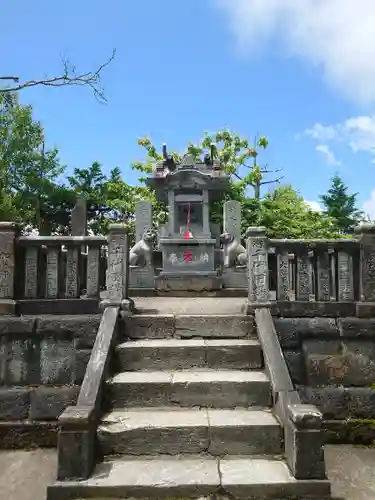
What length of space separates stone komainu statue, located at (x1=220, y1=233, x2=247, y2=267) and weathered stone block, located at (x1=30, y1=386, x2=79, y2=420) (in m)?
6.33

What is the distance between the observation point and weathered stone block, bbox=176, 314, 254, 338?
17.1 feet

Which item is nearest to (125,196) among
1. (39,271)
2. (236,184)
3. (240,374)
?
(236,184)

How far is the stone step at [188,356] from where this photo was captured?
15.6 feet

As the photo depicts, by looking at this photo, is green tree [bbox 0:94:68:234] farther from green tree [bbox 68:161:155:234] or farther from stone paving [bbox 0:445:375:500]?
stone paving [bbox 0:445:375:500]

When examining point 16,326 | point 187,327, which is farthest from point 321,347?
point 16,326

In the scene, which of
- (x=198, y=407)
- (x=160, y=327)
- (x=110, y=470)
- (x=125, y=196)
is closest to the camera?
(x=110, y=470)

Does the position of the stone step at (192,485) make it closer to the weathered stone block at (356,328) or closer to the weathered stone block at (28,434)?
the weathered stone block at (28,434)

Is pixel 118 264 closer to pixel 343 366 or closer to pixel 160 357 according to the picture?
pixel 160 357

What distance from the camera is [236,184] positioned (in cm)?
2030

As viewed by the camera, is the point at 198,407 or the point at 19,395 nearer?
the point at 198,407

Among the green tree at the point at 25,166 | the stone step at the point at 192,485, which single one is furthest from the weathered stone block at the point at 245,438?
the green tree at the point at 25,166

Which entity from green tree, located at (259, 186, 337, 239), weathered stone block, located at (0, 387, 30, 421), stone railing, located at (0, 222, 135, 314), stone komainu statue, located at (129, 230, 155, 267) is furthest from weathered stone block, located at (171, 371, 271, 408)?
green tree, located at (259, 186, 337, 239)

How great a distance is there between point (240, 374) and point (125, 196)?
61.5ft

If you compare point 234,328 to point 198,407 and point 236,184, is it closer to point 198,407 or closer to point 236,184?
point 198,407
